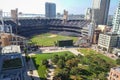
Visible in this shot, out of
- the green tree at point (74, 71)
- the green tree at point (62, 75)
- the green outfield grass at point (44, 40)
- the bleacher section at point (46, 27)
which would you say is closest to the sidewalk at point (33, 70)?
the green tree at point (62, 75)

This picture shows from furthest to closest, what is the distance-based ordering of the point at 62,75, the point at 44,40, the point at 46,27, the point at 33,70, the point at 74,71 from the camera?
the point at 46,27, the point at 44,40, the point at 33,70, the point at 74,71, the point at 62,75

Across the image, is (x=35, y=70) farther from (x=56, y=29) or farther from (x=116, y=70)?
(x=56, y=29)

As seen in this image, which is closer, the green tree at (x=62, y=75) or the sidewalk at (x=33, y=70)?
the green tree at (x=62, y=75)

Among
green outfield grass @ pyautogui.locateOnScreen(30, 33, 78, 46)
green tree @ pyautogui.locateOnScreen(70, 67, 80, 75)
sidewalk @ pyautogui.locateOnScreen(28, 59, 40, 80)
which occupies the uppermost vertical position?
green outfield grass @ pyautogui.locateOnScreen(30, 33, 78, 46)

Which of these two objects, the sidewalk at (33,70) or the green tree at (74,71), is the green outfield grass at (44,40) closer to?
the sidewalk at (33,70)

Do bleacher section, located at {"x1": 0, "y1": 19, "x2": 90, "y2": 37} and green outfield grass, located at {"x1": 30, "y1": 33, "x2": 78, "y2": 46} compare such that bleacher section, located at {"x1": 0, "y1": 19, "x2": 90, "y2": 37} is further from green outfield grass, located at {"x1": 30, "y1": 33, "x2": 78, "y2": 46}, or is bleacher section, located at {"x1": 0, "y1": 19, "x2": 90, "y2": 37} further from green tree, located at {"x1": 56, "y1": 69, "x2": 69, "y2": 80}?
green tree, located at {"x1": 56, "y1": 69, "x2": 69, "y2": 80}

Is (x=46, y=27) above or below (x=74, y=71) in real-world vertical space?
above

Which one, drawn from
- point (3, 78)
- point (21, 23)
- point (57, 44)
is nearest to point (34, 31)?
point (21, 23)

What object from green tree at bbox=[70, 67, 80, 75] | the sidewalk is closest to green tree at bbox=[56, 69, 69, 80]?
green tree at bbox=[70, 67, 80, 75]

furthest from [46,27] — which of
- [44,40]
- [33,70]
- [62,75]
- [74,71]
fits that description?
[62,75]

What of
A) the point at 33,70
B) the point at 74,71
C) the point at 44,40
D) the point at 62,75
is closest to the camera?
the point at 62,75

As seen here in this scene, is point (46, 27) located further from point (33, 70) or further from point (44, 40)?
point (33, 70)
